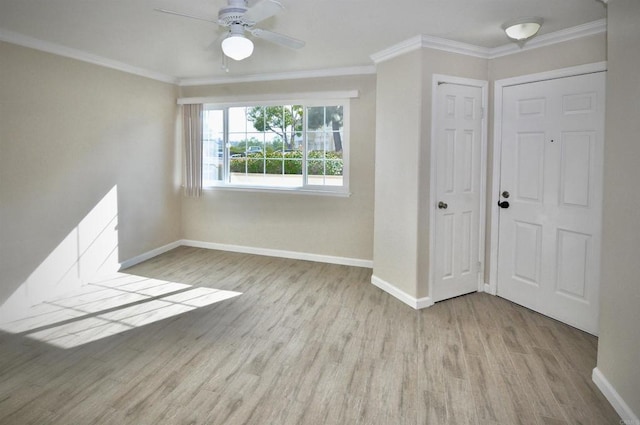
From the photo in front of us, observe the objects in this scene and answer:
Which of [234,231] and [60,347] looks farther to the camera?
[234,231]

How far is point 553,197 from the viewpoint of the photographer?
3.30 meters

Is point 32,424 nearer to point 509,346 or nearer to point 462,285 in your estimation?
point 509,346

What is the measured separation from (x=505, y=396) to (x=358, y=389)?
839 mm

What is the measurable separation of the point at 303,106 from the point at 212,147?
1.47m

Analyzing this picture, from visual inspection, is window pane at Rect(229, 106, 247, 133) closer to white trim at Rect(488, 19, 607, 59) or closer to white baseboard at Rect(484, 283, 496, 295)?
white trim at Rect(488, 19, 607, 59)

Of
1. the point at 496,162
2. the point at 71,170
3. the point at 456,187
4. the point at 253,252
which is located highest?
the point at 496,162

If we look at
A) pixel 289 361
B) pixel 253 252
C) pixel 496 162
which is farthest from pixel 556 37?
pixel 253 252

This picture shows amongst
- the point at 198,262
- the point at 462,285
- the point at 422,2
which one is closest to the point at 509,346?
the point at 462,285

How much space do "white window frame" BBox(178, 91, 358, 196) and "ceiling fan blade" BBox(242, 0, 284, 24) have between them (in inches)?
89.2

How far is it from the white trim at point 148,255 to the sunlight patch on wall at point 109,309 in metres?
0.34

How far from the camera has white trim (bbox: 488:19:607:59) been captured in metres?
2.93

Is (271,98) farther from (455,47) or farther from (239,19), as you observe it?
(239,19)

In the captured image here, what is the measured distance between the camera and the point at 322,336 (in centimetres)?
300

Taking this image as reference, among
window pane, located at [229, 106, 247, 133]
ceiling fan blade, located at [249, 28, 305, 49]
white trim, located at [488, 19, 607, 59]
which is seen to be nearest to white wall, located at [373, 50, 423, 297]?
white trim, located at [488, 19, 607, 59]
